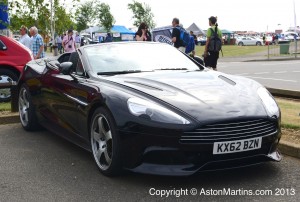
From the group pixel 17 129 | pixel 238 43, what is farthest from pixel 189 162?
pixel 238 43

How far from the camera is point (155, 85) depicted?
4.59m

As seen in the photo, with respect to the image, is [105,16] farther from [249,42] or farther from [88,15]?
[249,42]

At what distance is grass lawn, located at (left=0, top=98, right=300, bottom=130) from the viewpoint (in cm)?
599

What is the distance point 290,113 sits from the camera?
6.83 metres

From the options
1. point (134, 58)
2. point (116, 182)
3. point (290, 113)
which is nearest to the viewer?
point (116, 182)

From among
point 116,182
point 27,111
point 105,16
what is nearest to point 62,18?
point 27,111

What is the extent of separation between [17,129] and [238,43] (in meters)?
64.1

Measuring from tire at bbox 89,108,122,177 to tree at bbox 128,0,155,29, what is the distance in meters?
74.6

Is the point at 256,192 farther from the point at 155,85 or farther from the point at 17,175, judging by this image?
the point at 17,175

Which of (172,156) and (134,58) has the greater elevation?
(134,58)

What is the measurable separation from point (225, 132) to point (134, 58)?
1.94 meters

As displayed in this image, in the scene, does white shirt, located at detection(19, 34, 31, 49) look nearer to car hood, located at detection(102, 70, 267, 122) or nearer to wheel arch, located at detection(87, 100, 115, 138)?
car hood, located at detection(102, 70, 267, 122)

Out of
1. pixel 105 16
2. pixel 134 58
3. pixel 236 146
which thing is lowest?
pixel 236 146

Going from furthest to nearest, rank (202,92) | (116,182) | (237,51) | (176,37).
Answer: (237,51), (176,37), (202,92), (116,182)
